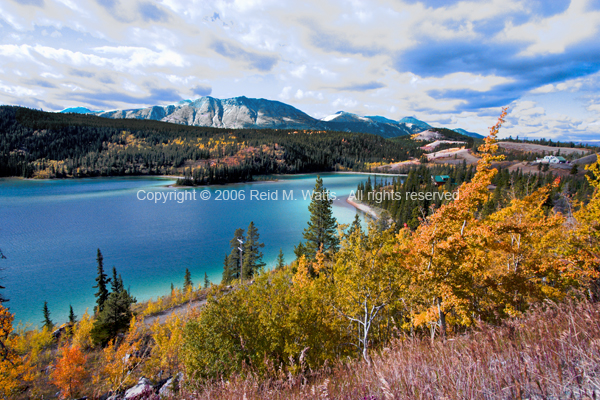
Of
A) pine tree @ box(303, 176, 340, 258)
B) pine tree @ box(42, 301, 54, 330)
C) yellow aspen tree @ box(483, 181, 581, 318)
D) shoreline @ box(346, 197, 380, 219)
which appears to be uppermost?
yellow aspen tree @ box(483, 181, 581, 318)

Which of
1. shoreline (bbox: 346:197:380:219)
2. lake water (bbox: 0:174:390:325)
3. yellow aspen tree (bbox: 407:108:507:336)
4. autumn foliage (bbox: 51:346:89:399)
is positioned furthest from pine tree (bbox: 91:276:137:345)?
shoreline (bbox: 346:197:380:219)

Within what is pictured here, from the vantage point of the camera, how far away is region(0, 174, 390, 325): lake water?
3338 centimetres

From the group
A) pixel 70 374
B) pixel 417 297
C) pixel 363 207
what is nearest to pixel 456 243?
pixel 417 297

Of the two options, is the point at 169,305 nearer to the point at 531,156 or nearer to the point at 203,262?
the point at 203,262

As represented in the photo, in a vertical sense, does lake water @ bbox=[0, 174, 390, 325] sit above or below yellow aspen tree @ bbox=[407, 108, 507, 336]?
below

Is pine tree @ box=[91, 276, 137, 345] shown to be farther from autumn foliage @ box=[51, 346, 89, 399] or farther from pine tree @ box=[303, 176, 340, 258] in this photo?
pine tree @ box=[303, 176, 340, 258]

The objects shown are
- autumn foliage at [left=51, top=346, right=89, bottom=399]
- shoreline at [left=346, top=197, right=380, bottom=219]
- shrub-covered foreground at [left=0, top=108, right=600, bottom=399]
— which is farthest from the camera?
shoreline at [left=346, top=197, right=380, bottom=219]

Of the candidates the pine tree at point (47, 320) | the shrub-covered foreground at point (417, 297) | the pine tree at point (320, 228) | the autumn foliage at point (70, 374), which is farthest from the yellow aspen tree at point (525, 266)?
the pine tree at point (47, 320)

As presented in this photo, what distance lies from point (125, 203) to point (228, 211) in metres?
35.6

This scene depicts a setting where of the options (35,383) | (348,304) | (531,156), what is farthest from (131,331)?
(531,156)

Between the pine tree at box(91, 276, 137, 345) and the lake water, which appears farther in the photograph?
the lake water

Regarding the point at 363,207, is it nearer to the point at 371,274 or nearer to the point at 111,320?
the point at 111,320

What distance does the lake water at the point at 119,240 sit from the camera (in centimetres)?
3338

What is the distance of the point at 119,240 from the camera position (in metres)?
49.7
